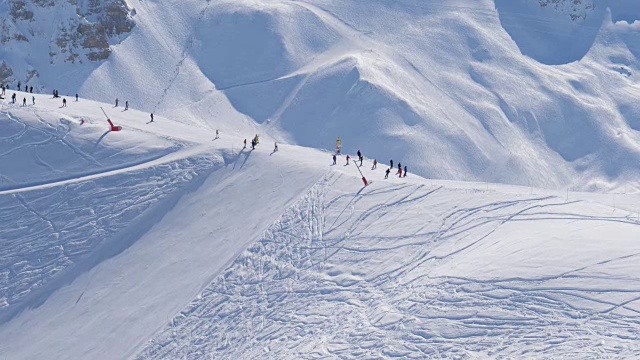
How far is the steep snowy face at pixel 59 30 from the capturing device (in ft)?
301

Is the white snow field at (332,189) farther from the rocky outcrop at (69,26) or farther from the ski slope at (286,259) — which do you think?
the rocky outcrop at (69,26)

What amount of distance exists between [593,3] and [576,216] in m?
50.2

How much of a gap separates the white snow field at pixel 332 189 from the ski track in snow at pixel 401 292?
0.11 metres

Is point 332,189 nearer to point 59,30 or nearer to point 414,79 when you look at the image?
point 414,79

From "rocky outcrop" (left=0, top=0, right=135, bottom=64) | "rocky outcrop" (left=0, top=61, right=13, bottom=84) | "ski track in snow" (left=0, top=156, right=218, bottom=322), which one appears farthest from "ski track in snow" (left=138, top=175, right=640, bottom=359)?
"rocky outcrop" (left=0, top=0, right=135, bottom=64)

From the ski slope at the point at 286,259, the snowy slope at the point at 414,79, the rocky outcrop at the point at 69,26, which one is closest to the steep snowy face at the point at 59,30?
the rocky outcrop at the point at 69,26

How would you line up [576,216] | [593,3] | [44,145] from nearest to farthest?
[576,216]
[44,145]
[593,3]

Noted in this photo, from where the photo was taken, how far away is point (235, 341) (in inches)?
2019

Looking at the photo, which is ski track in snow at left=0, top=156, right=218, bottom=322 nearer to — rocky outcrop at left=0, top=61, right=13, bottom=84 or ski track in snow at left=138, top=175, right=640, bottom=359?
ski track in snow at left=138, top=175, right=640, bottom=359

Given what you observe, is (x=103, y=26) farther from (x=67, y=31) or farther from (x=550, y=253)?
(x=550, y=253)

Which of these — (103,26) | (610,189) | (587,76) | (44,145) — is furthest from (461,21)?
(44,145)

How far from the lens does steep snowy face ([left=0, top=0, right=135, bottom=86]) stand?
9169 centimetres

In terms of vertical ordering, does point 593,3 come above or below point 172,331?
above

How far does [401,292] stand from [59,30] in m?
50.0
